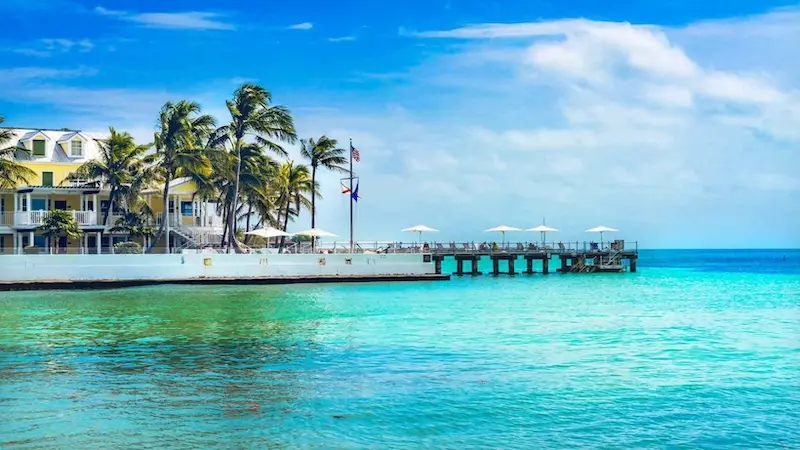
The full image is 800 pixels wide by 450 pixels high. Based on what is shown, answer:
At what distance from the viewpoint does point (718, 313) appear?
130 feet

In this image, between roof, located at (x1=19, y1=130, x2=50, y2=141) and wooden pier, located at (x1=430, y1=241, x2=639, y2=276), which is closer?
roof, located at (x1=19, y1=130, x2=50, y2=141)

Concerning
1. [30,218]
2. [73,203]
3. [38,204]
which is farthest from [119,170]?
[30,218]

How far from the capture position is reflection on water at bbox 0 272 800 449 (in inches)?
595

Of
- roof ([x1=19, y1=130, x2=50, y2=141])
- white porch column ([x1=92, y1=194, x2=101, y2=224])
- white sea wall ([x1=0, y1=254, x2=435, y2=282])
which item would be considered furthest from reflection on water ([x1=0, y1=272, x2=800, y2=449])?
roof ([x1=19, y1=130, x2=50, y2=141])

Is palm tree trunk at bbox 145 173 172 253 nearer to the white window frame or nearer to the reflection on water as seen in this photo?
the white window frame

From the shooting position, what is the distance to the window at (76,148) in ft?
213

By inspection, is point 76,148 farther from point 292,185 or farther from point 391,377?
point 391,377

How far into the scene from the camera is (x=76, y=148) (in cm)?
6506

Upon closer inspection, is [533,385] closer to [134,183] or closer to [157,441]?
[157,441]

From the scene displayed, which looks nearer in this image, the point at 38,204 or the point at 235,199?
the point at 38,204

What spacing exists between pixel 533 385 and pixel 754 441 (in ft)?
18.4

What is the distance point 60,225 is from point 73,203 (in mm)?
6216

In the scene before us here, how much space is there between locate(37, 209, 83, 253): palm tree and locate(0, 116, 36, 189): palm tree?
3.32 meters

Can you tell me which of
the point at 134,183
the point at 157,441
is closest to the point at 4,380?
the point at 157,441
